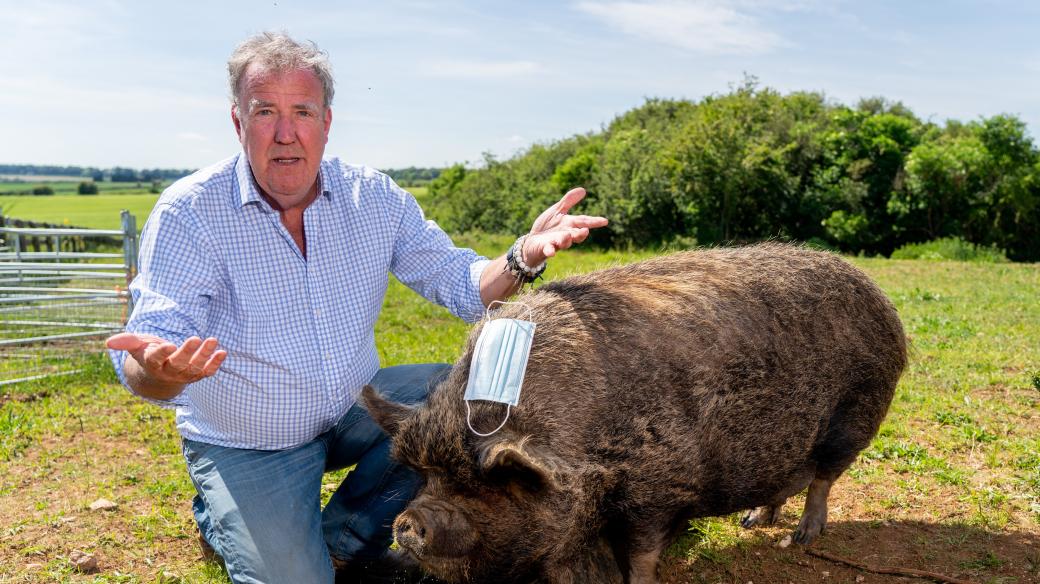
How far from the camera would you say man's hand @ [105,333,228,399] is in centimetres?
265

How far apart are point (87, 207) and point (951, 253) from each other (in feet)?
180

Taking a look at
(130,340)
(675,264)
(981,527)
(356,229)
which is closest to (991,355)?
(981,527)

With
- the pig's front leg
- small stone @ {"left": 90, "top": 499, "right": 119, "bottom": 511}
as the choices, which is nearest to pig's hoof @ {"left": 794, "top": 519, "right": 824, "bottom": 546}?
the pig's front leg

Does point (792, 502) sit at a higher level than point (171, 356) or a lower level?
lower

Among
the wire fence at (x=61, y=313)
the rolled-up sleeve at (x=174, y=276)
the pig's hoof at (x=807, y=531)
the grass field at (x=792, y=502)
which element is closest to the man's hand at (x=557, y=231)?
the grass field at (x=792, y=502)

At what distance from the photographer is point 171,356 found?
2.65 meters

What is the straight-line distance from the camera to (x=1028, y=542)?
4145 mm

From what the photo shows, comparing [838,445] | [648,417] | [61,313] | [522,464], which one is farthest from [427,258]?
[61,313]

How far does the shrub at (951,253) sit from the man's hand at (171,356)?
19180 millimetres

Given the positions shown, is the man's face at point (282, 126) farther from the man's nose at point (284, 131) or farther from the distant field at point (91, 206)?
the distant field at point (91, 206)

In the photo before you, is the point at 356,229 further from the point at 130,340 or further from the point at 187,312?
the point at 130,340

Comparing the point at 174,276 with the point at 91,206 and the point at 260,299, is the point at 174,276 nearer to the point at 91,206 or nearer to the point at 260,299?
the point at 260,299

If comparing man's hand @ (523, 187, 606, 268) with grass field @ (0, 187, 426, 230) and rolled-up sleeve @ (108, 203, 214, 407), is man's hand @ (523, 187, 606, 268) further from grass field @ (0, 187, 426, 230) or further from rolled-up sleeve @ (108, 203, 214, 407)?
grass field @ (0, 187, 426, 230)

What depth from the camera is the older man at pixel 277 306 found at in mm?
3439
